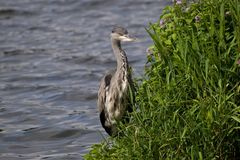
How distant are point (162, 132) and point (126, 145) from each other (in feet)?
1.07

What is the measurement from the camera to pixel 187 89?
6371mm

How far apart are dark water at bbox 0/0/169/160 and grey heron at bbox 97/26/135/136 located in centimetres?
141

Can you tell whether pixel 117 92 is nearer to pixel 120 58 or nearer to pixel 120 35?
pixel 120 58

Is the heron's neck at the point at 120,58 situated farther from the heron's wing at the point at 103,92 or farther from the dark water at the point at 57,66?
the dark water at the point at 57,66

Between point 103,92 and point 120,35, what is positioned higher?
point 120,35

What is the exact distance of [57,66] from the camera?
45.8ft

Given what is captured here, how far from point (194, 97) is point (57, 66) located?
7.73 meters

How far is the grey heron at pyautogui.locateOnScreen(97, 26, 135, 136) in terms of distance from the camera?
7754 millimetres

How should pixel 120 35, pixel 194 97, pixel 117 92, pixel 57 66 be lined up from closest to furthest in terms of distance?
pixel 194 97 → pixel 117 92 → pixel 120 35 → pixel 57 66

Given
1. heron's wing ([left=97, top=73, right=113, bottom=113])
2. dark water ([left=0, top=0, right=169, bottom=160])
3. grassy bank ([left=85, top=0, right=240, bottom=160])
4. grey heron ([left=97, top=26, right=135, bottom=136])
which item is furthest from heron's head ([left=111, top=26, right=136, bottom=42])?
dark water ([left=0, top=0, right=169, bottom=160])

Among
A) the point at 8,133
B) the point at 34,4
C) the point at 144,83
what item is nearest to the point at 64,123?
the point at 8,133

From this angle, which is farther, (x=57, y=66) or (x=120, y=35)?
(x=57, y=66)

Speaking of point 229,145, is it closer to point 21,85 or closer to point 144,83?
point 144,83

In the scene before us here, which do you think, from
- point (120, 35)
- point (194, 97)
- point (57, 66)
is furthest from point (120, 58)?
point (57, 66)
